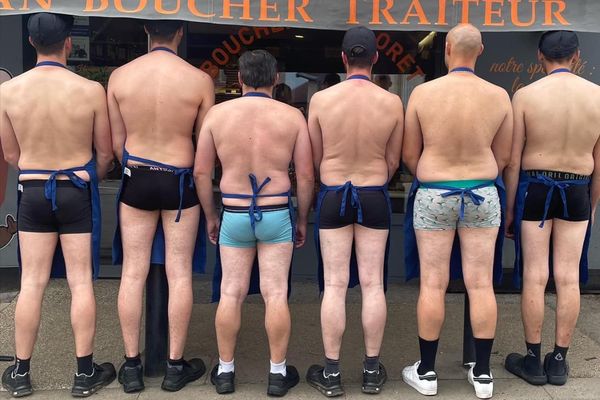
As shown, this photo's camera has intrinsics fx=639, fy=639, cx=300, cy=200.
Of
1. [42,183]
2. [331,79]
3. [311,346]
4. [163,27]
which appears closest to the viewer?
[42,183]

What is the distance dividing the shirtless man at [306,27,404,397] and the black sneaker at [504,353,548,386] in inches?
37.2

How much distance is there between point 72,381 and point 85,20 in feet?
11.1

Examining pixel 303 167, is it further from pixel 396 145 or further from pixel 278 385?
pixel 278 385

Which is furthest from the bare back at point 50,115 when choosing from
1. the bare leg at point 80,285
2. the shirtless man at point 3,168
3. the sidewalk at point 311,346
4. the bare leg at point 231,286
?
the shirtless man at point 3,168

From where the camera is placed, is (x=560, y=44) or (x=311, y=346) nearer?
(x=560, y=44)

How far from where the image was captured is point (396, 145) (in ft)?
12.3

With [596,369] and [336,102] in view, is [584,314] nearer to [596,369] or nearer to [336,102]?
[596,369]

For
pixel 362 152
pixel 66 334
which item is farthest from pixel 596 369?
pixel 66 334

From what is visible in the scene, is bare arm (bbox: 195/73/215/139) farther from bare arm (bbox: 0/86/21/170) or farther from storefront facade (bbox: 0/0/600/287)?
storefront facade (bbox: 0/0/600/287)

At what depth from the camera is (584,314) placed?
544 cm

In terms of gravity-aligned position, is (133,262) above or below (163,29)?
below

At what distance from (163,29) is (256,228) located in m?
1.30

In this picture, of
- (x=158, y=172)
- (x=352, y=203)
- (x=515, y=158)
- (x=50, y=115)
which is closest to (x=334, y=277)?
(x=352, y=203)

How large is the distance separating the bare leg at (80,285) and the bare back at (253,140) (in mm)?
912
